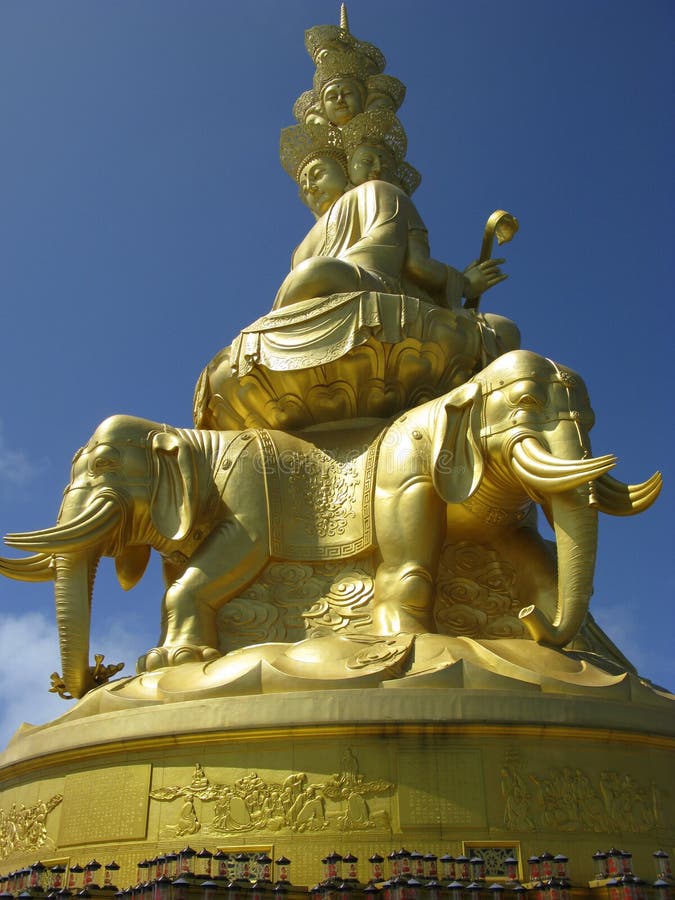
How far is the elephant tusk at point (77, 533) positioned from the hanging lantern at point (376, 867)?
3.68m

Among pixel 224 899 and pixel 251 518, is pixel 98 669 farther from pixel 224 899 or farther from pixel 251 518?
pixel 224 899

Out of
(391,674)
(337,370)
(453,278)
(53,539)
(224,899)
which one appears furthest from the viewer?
(453,278)

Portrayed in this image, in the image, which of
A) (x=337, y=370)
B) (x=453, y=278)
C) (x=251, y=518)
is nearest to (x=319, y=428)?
(x=337, y=370)

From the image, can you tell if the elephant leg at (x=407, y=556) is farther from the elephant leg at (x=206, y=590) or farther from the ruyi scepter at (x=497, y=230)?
the ruyi scepter at (x=497, y=230)

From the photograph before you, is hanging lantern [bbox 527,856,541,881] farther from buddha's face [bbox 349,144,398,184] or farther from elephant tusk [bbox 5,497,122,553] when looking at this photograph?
buddha's face [bbox 349,144,398,184]

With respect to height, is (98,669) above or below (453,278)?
below

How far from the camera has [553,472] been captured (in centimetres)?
795

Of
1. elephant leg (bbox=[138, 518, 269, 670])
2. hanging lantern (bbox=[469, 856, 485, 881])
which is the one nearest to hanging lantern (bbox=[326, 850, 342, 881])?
hanging lantern (bbox=[469, 856, 485, 881])

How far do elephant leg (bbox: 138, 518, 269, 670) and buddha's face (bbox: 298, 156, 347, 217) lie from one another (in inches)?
234

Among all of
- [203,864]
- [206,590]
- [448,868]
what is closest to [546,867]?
[448,868]

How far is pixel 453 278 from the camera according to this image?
11859mm

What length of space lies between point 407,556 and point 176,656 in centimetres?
208

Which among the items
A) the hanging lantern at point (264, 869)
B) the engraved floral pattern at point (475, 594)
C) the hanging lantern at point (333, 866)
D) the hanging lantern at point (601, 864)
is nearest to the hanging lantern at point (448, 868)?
the hanging lantern at point (333, 866)

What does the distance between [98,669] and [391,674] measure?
2.97m
